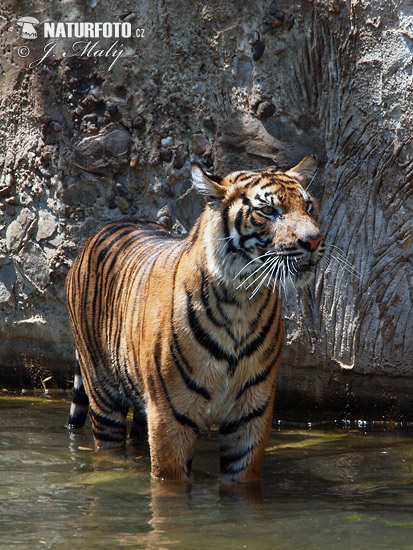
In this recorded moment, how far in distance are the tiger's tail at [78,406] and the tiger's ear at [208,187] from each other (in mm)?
1806

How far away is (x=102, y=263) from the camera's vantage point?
4.68m

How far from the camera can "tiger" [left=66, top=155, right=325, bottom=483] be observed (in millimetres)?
3467

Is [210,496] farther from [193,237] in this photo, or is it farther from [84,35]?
[84,35]

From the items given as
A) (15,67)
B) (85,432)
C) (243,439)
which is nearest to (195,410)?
(243,439)

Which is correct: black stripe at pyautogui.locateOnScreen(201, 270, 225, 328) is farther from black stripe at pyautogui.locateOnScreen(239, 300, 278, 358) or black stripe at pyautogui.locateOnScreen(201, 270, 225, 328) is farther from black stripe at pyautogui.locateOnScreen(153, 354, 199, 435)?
black stripe at pyautogui.locateOnScreen(153, 354, 199, 435)

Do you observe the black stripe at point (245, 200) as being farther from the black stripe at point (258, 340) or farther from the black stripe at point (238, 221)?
the black stripe at point (258, 340)

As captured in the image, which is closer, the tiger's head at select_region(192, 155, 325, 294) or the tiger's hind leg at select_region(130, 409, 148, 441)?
the tiger's head at select_region(192, 155, 325, 294)

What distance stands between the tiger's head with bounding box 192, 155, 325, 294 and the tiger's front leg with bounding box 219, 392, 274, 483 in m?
0.59

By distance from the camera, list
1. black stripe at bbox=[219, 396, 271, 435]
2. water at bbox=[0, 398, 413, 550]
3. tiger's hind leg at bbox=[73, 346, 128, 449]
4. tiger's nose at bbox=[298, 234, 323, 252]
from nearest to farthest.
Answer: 1. water at bbox=[0, 398, 413, 550]
2. tiger's nose at bbox=[298, 234, 323, 252]
3. black stripe at bbox=[219, 396, 271, 435]
4. tiger's hind leg at bbox=[73, 346, 128, 449]

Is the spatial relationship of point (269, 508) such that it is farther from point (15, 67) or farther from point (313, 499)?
point (15, 67)

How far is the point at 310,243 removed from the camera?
335 cm

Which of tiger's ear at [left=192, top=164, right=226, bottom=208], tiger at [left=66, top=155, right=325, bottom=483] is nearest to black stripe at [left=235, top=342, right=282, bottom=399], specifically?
tiger at [left=66, top=155, right=325, bottom=483]

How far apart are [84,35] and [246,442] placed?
3422mm

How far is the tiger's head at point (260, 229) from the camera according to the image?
11.1ft
